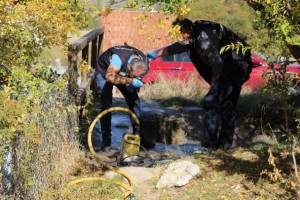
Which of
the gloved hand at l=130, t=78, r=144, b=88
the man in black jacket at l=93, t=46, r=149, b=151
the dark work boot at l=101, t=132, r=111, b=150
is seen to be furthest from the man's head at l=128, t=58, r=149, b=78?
the dark work boot at l=101, t=132, r=111, b=150

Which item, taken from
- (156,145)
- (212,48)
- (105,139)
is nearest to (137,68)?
(212,48)

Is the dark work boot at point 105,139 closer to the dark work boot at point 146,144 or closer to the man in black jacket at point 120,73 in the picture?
the man in black jacket at point 120,73

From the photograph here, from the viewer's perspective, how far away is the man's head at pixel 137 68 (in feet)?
23.4

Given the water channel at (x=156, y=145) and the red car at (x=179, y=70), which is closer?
the water channel at (x=156, y=145)

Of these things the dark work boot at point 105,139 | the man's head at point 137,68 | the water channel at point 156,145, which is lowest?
the water channel at point 156,145

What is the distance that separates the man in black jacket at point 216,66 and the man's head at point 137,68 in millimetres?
583

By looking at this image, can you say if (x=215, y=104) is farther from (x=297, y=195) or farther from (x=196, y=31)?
(x=297, y=195)

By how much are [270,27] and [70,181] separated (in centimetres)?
228

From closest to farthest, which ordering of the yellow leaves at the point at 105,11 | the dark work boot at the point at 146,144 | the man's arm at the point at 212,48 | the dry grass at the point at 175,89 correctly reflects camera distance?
the yellow leaves at the point at 105,11 < the man's arm at the point at 212,48 < the dark work boot at the point at 146,144 < the dry grass at the point at 175,89

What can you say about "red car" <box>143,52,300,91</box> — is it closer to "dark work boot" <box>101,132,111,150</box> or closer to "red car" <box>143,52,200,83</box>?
"red car" <box>143,52,200,83</box>

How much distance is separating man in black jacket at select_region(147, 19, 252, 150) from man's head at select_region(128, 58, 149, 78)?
583mm

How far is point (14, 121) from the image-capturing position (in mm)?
3629

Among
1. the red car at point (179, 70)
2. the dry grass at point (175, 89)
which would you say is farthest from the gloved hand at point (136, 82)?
the red car at point (179, 70)

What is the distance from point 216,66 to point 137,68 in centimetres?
92
